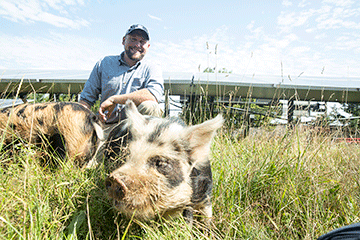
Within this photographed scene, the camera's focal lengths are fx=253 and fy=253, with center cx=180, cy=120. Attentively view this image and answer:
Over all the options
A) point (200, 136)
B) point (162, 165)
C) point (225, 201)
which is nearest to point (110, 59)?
point (200, 136)

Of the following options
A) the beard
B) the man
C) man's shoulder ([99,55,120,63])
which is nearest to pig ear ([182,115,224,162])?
the man

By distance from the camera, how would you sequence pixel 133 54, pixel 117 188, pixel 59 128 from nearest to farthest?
pixel 117 188 → pixel 59 128 → pixel 133 54

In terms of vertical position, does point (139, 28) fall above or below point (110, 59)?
above

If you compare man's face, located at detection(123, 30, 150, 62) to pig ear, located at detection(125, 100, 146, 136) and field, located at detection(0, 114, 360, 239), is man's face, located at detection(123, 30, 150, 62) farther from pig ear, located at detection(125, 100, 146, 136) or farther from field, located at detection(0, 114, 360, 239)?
field, located at detection(0, 114, 360, 239)

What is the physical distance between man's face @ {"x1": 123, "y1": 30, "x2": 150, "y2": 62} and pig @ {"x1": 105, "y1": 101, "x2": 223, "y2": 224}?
2051 mm

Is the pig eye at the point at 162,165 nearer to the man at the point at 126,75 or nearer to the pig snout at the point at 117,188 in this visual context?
the pig snout at the point at 117,188

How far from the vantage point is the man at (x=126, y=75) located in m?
4.02

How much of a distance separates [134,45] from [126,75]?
0.56 meters

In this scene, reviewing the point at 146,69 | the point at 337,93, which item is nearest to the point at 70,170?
the point at 146,69

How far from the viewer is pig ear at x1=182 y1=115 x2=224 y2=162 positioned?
217 cm

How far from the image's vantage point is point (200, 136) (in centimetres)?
221

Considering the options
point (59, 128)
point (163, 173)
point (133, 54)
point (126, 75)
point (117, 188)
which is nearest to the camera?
point (117, 188)

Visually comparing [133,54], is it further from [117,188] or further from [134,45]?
[117,188]

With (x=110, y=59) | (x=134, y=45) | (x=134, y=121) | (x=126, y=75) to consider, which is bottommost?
(x=134, y=121)
